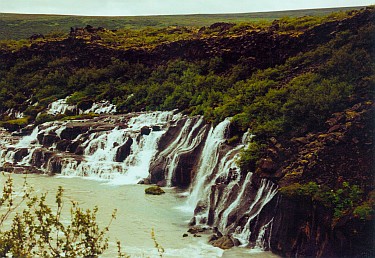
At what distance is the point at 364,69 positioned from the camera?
74.2ft

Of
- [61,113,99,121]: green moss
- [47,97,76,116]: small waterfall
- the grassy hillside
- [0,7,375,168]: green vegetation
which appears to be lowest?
[61,113,99,121]: green moss

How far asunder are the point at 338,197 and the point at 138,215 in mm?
8575

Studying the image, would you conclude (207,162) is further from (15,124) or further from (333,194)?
(15,124)

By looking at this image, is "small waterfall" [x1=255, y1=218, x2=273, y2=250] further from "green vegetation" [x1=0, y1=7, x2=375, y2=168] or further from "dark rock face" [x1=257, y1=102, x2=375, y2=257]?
"green vegetation" [x1=0, y1=7, x2=375, y2=168]

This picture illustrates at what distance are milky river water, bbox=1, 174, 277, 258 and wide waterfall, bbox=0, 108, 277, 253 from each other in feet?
2.69

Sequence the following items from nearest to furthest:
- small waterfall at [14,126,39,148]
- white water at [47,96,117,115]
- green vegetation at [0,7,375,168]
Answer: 1. green vegetation at [0,7,375,168]
2. small waterfall at [14,126,39,148]
3. white water at [47,96,117,115]

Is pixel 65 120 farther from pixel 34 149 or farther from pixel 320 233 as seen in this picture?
pixel 320 233

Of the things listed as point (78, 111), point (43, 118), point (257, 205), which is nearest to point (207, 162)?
point (257, 205)

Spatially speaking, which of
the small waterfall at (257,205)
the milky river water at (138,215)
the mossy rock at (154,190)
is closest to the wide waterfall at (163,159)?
the small waterfall at (257,205)

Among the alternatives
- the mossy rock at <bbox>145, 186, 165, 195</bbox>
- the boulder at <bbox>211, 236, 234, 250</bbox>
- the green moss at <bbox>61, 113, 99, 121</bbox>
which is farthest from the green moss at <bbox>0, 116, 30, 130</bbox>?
the boulder at <bbox>211, 236, 234, 250</bbox>

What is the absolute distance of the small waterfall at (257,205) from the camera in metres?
17.3

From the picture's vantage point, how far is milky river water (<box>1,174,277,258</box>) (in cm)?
1653

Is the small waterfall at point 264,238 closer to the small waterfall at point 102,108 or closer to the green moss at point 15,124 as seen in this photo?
the small waterfall at point 102,108

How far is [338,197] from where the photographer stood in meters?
15.7
